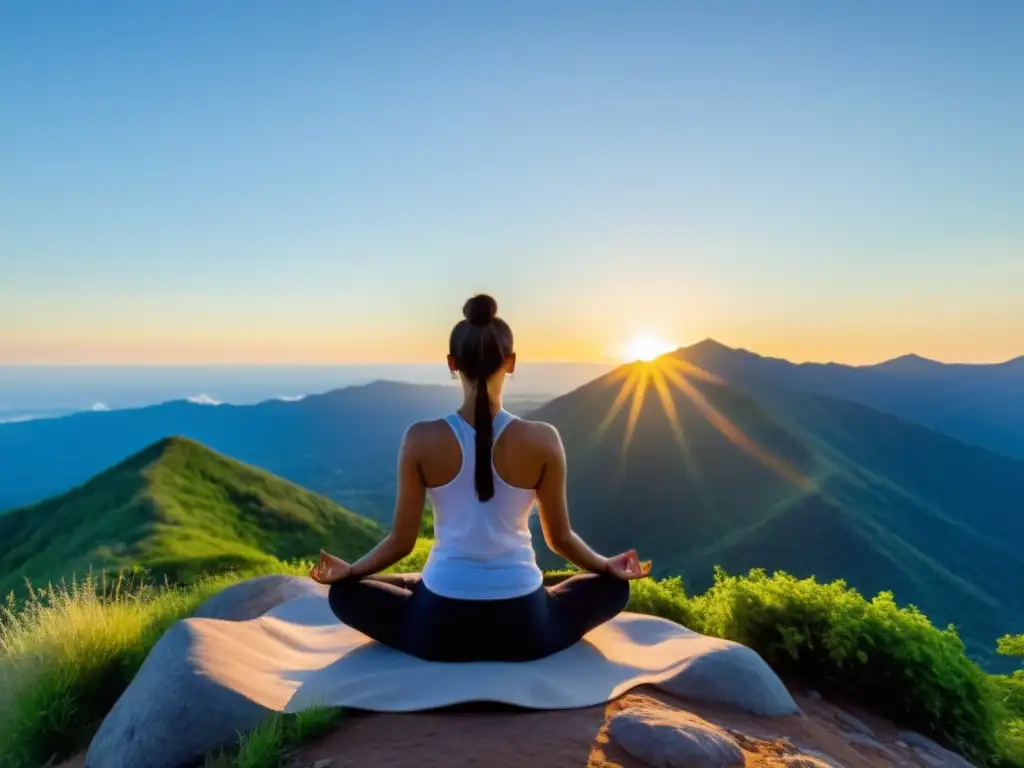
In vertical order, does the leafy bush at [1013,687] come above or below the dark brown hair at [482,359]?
below

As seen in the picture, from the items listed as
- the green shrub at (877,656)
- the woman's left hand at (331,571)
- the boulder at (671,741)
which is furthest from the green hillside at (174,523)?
the boulder at (671,741)

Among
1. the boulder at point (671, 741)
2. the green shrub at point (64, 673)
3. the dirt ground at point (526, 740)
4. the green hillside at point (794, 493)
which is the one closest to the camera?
the dirt ground at point (526, 740)

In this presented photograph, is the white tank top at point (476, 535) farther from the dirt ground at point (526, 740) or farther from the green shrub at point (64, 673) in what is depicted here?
the green shrub at point (64, 673)

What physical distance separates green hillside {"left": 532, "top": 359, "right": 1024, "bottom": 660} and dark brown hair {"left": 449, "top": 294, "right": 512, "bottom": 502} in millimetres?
65019

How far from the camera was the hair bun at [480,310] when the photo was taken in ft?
17.1

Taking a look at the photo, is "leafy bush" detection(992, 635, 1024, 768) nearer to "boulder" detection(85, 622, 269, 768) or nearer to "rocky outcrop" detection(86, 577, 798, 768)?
"rocky outcrop" detection(86, 577, 798, 768)

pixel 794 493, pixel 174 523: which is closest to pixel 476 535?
pixel 174 523

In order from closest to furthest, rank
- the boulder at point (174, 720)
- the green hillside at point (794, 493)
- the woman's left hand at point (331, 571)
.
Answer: the boulder at point (174, 720), the woman's left hand at point (331, 571), the green hillside at point (794, 493)

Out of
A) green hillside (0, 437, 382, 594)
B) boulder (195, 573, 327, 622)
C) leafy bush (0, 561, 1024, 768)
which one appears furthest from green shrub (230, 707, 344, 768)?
green hillside (0, 437, 382, 594)

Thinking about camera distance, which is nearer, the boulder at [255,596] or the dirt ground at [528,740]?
the dirt ground at [528,740]

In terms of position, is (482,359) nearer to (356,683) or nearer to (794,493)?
(356,683)

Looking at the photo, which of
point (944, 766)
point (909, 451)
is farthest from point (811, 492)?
point (944, 766)

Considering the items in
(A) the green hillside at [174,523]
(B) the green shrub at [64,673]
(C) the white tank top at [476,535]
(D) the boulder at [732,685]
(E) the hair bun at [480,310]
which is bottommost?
(A) the green hillside at [174,523]

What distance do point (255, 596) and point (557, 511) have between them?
471cm
